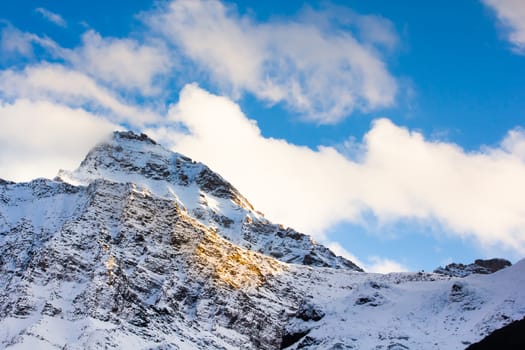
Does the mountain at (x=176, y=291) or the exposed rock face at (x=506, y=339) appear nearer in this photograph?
the exposed rock face at (x=506, y=339)

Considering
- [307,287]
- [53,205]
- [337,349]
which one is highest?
[53,205]

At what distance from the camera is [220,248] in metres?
158

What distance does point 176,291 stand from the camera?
138 meters

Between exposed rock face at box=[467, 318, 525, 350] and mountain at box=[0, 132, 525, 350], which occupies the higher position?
mountain at box=[0, 132, 525, 350]

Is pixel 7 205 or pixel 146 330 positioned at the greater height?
pixel 7 205

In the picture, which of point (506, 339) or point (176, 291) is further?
point (176, 291)

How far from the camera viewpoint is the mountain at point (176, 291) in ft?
362

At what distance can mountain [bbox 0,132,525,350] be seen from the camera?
110438 mm

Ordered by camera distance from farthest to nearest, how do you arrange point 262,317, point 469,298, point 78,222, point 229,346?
1. point 78,222
2. point 262,317
3. point 229,346
4. point 469,298

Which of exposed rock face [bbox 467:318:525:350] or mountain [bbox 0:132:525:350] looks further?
mountain [bbox 0:132:525:350]

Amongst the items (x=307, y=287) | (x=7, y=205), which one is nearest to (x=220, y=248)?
(x=307, y=287)

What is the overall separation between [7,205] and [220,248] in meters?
55.2

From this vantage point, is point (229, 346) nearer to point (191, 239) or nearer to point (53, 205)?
point (191, 239)

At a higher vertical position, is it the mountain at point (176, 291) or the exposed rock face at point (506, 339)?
the mountain at point (176, 291)
